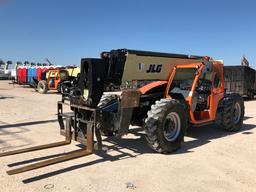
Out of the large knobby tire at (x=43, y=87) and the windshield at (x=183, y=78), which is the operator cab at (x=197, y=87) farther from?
the large knobby tire at (x=43, y=87)

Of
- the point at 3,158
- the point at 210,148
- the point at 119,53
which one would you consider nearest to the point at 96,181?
the point at 3,158

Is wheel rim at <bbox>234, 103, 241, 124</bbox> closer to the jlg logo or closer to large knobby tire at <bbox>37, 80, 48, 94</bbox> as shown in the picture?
the jlg logo

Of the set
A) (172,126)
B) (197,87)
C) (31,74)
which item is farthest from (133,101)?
(31,74)

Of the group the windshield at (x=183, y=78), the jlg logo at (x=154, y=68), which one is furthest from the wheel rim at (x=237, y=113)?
the jlg logo at (x=154, y=68)

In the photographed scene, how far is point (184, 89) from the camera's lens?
8062 millimetres

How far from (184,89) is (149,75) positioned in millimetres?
1526

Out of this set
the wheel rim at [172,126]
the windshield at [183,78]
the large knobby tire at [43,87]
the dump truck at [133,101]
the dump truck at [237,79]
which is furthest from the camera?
the large knobby tire at [43,87]

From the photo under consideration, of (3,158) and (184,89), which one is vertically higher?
(184,89)

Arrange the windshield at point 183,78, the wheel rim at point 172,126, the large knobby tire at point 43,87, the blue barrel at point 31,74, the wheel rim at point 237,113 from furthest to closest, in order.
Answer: the blue barrel at point 31,74 → the large knobby tire at point 43,87 → the wheel rim at point 237,113 → the windshield at point 183,78 → the wheel rim at point 172,126

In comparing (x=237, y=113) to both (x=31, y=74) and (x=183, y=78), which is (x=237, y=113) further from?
(x=31, y=74)

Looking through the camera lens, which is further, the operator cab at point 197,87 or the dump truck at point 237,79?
the dump truck at point 237,79

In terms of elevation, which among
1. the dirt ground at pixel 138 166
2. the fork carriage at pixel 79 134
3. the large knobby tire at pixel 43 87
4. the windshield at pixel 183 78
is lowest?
the dirt ground at pixel 138 166

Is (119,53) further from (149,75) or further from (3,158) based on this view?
(3,158)

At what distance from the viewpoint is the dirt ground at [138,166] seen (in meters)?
4.70
